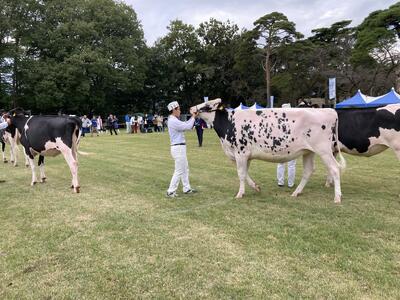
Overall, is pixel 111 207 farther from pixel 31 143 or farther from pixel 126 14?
pixel 126 14

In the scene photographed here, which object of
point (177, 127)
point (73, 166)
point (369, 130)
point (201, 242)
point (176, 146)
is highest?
point (177, 127)

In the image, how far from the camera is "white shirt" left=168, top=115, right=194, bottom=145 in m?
7.79

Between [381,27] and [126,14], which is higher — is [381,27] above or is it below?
below

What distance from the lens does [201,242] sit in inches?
204

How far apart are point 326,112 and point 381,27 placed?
37.7 meters

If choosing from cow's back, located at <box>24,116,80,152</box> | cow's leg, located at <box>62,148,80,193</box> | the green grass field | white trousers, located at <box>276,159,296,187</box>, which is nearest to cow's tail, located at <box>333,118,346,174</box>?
the green grass field

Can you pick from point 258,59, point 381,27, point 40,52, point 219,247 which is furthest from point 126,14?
point 219,247

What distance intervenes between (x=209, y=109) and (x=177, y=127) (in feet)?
3.04

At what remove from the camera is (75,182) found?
8641 millimetres

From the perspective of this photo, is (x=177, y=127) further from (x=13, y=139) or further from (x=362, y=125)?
(x=13, y=139)

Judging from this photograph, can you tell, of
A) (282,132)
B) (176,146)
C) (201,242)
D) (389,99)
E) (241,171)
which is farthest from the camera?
(389,99)

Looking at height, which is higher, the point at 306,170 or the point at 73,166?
the point at 73,166

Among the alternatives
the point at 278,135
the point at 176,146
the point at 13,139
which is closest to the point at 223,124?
the point at 176,146

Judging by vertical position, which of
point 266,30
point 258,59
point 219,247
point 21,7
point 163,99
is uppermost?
point 21,7
